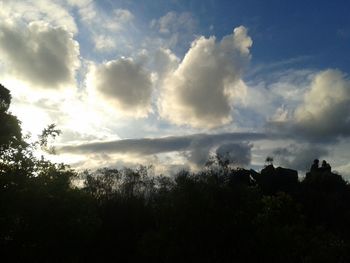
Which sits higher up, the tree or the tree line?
the tree

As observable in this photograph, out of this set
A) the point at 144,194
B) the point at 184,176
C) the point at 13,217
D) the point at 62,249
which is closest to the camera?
the point at 13,217

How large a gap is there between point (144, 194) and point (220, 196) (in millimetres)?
35479

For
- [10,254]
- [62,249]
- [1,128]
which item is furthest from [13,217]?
[1,128]

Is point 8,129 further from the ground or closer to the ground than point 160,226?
further from the ground

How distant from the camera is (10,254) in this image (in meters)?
32.7

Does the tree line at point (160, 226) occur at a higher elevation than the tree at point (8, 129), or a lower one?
lower

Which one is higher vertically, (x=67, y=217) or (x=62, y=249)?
(x=67, y=217)

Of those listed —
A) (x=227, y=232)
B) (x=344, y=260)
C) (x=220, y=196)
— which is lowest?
(x=344, y=260)

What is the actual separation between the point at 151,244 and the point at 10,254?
14427mm

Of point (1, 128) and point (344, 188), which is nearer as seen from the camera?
point (1, 128)

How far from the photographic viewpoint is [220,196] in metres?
40.4

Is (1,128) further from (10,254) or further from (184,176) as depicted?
(184,176)

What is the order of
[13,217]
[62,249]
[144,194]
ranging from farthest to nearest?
[144,194] → [62,249] → [13,217]

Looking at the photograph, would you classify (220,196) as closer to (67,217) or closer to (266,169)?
(67,217)
